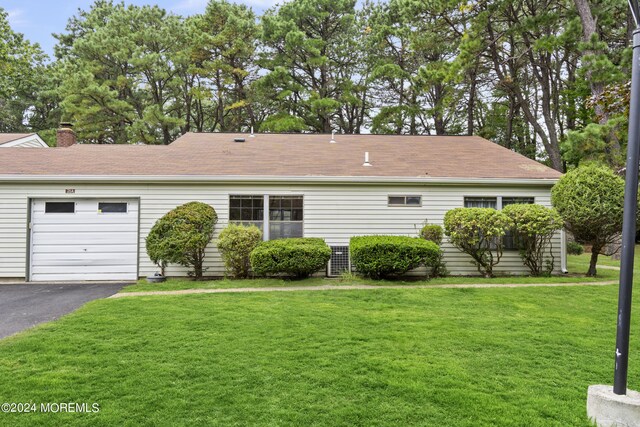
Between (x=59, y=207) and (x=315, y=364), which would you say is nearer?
(x=315, y=364)

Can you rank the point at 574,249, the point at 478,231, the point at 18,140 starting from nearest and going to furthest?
the point at 478,231
the point at 18,140
the point at 574,249

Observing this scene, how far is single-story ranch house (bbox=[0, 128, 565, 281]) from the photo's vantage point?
30.2 ft

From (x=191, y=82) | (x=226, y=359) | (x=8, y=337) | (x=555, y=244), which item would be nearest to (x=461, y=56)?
(x=555, y=244)

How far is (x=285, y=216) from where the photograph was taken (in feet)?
32.0

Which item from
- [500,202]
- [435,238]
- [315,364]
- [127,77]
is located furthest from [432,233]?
[127,77]

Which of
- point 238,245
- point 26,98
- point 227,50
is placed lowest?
point 238,245

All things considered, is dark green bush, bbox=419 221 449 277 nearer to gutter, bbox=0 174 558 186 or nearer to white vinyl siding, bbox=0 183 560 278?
white vinyl siding, bbox=0 183 560 278

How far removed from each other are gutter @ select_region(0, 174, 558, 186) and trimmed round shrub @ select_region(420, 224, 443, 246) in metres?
1.16

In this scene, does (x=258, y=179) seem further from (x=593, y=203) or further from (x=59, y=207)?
(x=593, y=203)

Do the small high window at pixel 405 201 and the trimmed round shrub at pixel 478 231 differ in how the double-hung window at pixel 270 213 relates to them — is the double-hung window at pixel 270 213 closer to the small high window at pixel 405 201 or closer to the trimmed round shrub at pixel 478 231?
the small high window at pixel 405 201

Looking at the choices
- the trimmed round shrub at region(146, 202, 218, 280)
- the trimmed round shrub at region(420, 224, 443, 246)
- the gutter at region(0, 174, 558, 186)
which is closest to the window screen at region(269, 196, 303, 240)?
the gutter at region(0, 174, 558, 186)

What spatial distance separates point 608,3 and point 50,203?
19.4 metres

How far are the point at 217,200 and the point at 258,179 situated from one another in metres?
1.16

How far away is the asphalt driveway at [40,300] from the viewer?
5553 millimetres
